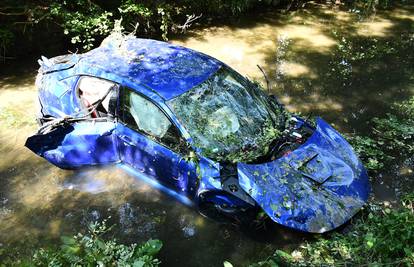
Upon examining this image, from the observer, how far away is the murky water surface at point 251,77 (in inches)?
197

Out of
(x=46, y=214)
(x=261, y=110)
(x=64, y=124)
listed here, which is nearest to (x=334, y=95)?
(x=261, y=110)

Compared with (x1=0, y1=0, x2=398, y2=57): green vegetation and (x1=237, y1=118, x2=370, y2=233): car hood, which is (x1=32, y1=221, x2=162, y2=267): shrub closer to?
(x1=237, y1=118, x2=370, y2=233): car hood

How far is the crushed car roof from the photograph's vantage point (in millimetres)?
5090

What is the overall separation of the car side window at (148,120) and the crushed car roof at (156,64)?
22cm

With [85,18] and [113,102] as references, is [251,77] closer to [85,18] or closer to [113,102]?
[85,18]

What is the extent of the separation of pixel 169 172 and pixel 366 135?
12.4 feet

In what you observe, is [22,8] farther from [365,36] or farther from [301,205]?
[365,36]

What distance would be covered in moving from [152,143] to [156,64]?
1.12m

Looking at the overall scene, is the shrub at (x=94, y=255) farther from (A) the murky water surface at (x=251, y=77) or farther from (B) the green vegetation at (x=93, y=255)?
(A) the murky water surface at (x=251, y=77)

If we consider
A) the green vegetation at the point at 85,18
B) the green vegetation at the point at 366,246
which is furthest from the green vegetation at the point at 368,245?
the green vegetation at the point at 85,18

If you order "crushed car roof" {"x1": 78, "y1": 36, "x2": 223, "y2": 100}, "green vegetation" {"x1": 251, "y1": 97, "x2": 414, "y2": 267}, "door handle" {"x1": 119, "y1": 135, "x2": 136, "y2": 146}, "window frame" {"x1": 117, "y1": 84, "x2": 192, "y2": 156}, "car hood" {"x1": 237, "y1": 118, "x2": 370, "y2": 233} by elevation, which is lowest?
"green vegetation" {"x1": 251, "y1": 97, "x2": 414, "y2": 267}

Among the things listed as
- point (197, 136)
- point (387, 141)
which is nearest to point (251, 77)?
point (387, 141)

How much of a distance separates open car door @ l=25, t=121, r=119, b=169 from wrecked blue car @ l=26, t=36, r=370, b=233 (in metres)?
0.01

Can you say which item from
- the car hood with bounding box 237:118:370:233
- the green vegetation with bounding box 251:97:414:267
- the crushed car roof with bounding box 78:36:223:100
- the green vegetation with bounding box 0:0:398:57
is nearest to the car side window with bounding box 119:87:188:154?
the crushed car roof with bounding box 78:36:223:100
